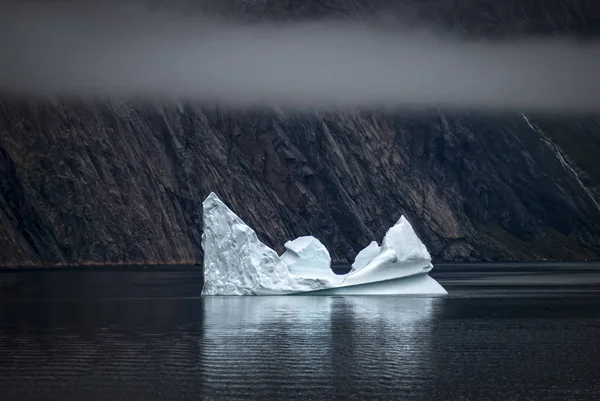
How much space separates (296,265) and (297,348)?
102 ft

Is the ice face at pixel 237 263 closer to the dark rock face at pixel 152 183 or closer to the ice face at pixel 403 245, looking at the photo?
the ice face at pixel 403 245

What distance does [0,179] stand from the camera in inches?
6334

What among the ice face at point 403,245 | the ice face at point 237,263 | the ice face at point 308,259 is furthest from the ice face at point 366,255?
the ice face at point 403,245

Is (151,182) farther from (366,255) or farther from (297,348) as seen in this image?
(297,348)

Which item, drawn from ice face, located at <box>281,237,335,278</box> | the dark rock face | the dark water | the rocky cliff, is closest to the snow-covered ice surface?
ice face, located at <box>281,237,335,278</box>

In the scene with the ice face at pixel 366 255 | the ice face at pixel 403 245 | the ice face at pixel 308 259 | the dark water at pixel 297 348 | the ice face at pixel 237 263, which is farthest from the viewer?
the ice face at pixel 366 255

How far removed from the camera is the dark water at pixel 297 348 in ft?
138

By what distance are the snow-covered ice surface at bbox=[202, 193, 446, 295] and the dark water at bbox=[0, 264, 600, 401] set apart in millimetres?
1229

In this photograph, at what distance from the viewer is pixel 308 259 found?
84.2 m

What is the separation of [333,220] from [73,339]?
447 feet

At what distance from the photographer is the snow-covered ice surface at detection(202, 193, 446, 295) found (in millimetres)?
79250

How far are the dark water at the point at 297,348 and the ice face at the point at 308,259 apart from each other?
222cm

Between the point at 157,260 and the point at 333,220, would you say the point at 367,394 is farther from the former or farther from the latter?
the point at 333,220

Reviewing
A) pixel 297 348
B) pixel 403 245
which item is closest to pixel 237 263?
pixel 403 245
